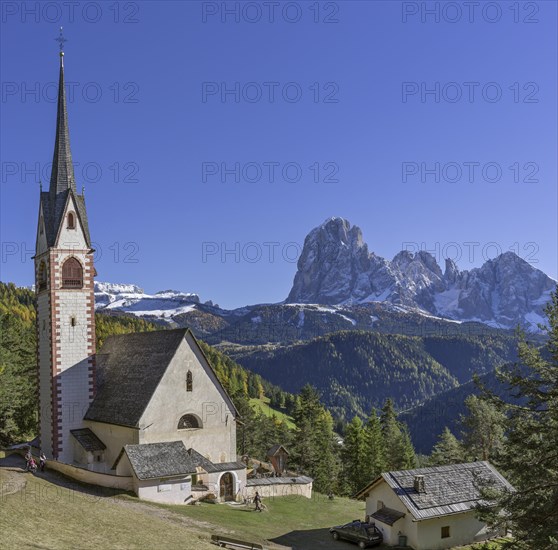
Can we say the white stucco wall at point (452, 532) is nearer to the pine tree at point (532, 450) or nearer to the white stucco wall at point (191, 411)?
the pine tree at point (532, 450)

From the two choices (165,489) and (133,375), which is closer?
(165,489)

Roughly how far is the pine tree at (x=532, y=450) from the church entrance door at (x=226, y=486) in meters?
20.3

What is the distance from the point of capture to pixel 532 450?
28.3 meters

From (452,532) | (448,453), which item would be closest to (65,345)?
(452,532)

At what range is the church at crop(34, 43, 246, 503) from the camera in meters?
42.5

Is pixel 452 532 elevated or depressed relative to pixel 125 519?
depressed

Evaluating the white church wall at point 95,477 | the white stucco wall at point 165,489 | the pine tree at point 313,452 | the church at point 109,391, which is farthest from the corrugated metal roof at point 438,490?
the pine tree at point 313,452

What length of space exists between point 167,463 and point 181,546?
45.2ft

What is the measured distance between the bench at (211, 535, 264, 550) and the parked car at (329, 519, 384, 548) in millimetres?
8791

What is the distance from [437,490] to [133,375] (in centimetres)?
2278

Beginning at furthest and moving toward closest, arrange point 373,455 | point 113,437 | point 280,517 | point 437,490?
point 373,455, point 113,437, point 280,517, point 437,490

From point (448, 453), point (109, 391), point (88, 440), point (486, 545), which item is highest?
point (109, 391)

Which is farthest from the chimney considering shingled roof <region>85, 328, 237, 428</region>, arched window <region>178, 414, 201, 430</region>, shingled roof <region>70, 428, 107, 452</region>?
shingled roof <region>70, 428, 107, 452</region>

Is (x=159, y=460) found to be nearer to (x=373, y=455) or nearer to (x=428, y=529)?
(x=428, y=529)
